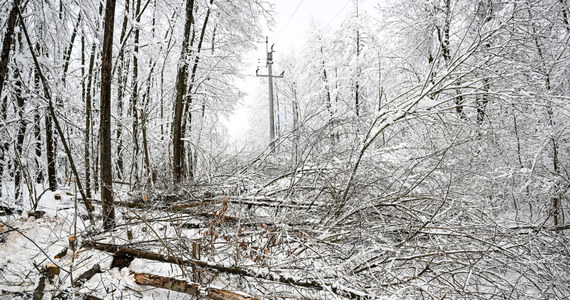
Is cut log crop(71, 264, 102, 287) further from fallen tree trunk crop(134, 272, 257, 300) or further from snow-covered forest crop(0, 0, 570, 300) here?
Result: fallen tree trunk crop(134, 272, 257, 300)

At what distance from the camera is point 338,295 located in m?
1.91

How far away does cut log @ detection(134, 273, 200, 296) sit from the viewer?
203 cm

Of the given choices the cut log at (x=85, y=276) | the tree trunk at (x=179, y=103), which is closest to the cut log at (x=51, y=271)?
the cut log at (x=85, y=276)

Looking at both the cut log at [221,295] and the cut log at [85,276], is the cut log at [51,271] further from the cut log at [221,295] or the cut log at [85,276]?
the cut log at [221,295]

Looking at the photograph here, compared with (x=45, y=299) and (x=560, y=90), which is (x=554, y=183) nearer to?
(x=560, y=90)

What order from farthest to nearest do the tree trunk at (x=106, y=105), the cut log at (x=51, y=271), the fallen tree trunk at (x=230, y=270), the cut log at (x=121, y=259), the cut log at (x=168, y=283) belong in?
the tree trunk at (x=106, y=105) → the cut log at (x=121, y=259) → the cut log at (x=51, y=271) → the cut log at (x=168, y=283) → the fallen tree trunk at (x=230, y=270)

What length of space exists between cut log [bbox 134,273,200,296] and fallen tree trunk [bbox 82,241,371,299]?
153 millimetres

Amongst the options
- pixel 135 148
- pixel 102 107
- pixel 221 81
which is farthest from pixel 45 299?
pixel 221 81

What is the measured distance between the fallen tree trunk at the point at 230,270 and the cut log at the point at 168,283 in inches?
6.0

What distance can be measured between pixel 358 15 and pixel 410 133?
1182 centimetres

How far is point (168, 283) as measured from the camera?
2104 mm

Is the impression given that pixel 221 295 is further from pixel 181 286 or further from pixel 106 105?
pixel 106 105

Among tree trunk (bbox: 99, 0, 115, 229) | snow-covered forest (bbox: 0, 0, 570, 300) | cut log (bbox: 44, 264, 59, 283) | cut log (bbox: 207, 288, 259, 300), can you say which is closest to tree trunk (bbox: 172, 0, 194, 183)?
snow-covered forest (bbox: 0, 0, 570, 300)

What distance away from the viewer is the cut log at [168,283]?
6.65 ft
